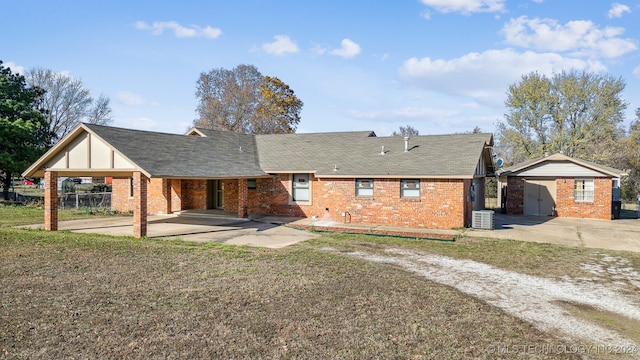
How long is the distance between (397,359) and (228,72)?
46.5 metres

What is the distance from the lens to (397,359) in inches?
188

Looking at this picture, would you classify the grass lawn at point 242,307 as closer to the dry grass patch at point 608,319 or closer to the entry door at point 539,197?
the dry grass patch at point 608,319

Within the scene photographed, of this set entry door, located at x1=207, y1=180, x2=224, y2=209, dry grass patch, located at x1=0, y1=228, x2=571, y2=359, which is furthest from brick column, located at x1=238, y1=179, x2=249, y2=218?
dry grass patch, located at x1=0, y1=228, x2=571, y2=359

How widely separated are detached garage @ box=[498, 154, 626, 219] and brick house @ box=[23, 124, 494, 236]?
1.92 meters

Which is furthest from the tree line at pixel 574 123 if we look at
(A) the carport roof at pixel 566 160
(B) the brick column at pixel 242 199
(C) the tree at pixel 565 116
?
(B) the brick column at pixel 242 199

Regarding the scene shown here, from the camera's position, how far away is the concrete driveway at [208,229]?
42.6 ft

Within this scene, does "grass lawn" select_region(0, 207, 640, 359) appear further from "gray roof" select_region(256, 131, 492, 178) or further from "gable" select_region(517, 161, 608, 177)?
"gable" select_region(517, 161, 608, 177)

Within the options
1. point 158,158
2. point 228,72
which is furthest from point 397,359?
point 228,72

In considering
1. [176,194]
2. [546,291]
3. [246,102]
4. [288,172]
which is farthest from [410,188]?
[246,102]

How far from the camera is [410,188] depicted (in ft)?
53.3

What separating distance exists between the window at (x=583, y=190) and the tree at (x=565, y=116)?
1529 cm

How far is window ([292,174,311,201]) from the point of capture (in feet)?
61.1

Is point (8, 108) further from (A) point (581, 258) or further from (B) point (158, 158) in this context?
(A) point (581, 258)

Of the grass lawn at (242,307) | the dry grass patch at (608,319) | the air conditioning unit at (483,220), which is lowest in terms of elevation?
the dry grass patch at (608,319)
